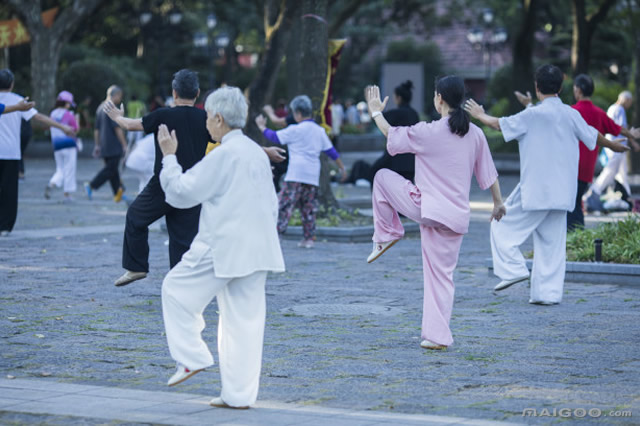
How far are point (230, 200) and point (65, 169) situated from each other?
14.9 metres

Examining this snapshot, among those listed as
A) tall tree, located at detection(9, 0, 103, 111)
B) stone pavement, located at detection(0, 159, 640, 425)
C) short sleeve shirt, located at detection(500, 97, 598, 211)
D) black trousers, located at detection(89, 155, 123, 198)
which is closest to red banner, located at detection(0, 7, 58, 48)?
tall tree, located at detection(9, 0, 103, 111)

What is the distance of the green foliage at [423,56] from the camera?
57.2 m

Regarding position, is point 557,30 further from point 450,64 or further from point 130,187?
point 130,187

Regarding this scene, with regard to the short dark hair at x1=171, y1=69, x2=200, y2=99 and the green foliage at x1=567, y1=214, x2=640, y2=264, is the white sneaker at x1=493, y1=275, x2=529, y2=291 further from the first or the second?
the short dark hair at x1=171, y1=69, x2=200, y2=99

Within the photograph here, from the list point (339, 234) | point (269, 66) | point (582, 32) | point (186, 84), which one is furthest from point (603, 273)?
point (582, 32)

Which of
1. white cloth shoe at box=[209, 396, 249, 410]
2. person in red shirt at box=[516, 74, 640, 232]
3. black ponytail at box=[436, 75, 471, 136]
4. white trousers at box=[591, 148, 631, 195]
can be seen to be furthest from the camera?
white trousers at box=[591, 148, 631, 195]

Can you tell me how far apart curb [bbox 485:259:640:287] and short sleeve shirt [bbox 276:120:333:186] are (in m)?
3.27

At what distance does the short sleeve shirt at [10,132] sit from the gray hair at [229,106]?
27.5 ft

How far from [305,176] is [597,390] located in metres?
7.58

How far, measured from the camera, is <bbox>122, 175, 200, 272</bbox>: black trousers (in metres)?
8.80

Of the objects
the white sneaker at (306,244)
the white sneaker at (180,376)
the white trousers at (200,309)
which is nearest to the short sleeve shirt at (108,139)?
the white sneaker at (306,244)

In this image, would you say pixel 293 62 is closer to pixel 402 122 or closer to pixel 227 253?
pixel 402 122

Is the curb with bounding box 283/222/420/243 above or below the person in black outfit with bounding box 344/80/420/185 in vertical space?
below

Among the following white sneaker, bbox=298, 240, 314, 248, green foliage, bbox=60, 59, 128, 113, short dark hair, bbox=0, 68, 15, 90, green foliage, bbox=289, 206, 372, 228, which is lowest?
white sneaker, bbox=298, 240, 314, 248
